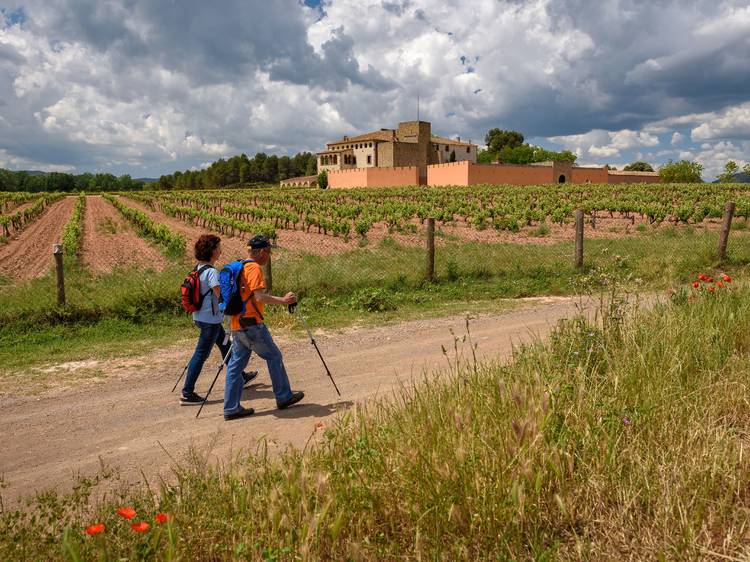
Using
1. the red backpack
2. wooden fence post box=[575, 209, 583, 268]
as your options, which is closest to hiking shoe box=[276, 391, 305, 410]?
the red backpack

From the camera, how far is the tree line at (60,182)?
4587 inches

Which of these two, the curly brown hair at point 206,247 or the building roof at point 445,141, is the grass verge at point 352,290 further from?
the building roof at point 445,141

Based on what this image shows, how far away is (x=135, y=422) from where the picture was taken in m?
4.85

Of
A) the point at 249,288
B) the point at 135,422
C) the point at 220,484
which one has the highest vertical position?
the point at 249,288

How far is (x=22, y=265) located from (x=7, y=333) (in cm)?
993

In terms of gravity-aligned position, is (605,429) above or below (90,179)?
below

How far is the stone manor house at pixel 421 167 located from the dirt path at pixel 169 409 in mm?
57352

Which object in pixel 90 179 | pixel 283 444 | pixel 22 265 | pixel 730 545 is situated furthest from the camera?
pixel 90 179

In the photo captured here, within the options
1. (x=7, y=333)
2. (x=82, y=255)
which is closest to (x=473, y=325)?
(x=7, y=333)

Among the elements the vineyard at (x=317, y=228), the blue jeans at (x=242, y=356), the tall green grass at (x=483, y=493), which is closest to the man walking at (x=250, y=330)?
the blue jeans at (x=242, y=356)

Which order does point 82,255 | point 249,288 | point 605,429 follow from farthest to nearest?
point 82,255, point 249,288, point 605,429

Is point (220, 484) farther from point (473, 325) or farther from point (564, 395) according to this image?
point (473, 325)

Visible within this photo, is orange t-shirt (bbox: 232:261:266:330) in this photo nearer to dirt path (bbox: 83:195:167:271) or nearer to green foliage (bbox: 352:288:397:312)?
green foliage (bbox: 352:288:397:312)

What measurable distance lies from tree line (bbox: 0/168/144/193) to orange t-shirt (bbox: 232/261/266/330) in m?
131
